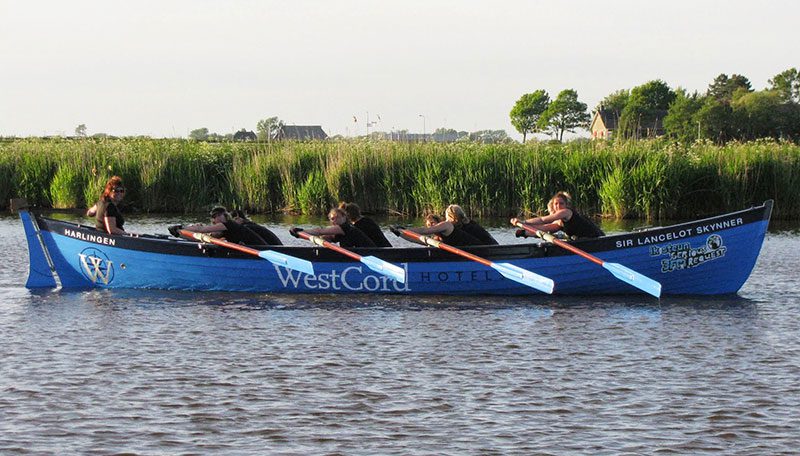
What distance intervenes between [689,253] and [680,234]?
1.13 ft

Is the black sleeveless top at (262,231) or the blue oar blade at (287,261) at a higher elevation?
the black sleeveless top at (262,231)

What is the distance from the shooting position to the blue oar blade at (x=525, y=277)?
54.5 ft

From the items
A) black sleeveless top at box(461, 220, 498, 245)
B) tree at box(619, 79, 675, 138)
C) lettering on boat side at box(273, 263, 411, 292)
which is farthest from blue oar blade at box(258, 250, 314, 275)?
tree at box(619, 79, 675, 138)

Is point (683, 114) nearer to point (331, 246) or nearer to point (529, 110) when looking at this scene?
point (529, 110)

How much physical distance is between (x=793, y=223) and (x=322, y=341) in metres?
18.7

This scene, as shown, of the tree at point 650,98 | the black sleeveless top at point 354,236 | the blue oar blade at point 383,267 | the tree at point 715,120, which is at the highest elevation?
the tree at point 650,98

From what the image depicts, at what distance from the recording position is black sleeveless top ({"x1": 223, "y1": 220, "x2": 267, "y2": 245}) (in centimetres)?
1761

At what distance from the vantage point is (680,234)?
55.0ft

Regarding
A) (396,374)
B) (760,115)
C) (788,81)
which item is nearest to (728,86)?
(788,81)

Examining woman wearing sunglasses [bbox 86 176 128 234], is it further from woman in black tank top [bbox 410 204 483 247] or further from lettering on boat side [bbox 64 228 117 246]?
woman in black tank top [bbox 410 204 483 247]

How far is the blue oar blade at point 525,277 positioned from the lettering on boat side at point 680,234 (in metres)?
1.16

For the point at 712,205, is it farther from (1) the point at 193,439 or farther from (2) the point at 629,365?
(1) the point at 193,439

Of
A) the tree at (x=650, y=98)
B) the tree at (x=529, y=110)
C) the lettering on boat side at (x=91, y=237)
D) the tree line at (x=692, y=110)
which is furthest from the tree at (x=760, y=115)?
the lettering on boat side at (x=91, y=237)

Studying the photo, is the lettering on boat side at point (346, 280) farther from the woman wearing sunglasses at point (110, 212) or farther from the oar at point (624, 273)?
the woman wearing sunglasses at point (110, 212)
